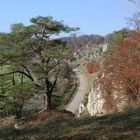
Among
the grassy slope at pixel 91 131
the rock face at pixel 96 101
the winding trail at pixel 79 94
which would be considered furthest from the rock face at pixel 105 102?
the grassy slope at pixel 91 131

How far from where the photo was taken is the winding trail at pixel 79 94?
195ft

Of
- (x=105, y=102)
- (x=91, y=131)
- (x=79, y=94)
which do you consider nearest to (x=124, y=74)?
(x=105, y=102)

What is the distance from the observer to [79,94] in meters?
72.0

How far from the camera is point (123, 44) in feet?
121

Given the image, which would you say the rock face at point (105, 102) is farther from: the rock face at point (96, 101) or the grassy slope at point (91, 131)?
the grassy slope at point (91, 131)

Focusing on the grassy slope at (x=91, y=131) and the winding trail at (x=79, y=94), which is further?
the winding trail at (x=79, y=94)

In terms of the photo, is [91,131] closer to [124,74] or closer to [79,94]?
[124,74]

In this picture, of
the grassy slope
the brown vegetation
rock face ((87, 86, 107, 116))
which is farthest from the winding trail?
the grassy slope

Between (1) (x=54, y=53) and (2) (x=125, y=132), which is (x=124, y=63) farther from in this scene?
(2) (x=125, y=132)

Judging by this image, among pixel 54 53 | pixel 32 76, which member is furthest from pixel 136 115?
pixel 32 76

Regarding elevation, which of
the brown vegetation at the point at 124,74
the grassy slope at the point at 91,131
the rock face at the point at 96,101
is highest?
the brown vegetation at the point at 124,74

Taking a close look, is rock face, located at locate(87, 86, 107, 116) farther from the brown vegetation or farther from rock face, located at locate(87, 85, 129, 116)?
the brown vegetation

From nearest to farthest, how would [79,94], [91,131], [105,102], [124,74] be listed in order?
[91,131] → [124,74] → [105,102] → [79,94]

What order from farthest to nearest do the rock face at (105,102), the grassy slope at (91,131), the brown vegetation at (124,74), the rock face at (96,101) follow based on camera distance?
the rock face at (96,101) → the brown vegetation at (124,74) → the rock face at (105,102) → the grassy slope at (91,131)
